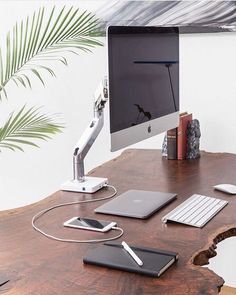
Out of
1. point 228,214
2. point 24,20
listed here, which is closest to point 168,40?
point 228,214

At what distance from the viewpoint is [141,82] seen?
1.93m

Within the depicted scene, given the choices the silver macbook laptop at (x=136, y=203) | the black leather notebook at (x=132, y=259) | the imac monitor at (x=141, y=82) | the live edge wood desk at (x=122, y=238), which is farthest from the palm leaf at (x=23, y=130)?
the black leather notebook at (x=132, y=259)

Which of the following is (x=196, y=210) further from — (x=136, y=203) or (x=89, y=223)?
(x=89, y=223)

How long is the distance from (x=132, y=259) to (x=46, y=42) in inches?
69.4

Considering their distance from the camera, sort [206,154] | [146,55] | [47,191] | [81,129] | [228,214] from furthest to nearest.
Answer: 1. [47,191]
2. [81,129]
3. [206,154]
4. [146,55]
5. [228,214]

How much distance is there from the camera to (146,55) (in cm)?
197

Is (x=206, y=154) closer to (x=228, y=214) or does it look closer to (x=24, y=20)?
(x=228, y=214)

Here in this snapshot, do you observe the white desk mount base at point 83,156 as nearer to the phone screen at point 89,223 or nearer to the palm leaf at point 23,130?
the phone screen at point 89,223

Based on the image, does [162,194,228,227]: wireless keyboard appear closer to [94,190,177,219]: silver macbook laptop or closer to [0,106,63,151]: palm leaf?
[94,190,177,219]: silver macbook laptop

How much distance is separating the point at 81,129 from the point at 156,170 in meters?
1.03

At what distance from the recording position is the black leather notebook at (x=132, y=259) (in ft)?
4.31

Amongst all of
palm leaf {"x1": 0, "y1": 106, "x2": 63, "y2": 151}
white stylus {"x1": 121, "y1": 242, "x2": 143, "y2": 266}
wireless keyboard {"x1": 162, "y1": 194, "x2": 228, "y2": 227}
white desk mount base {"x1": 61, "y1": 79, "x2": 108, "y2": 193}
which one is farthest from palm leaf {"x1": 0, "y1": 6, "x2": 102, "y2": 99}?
white stylus {"x1": 121, "y1": 242, "x2": 143, "y2": 266}

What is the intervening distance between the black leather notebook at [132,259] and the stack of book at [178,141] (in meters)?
1.09

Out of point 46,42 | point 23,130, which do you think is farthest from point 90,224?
point 46,42
